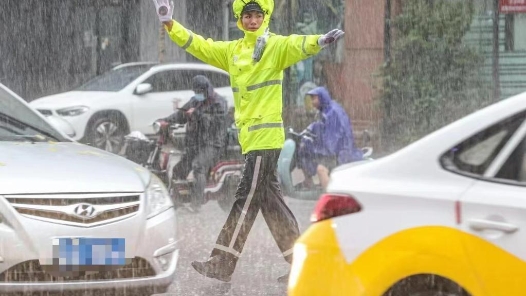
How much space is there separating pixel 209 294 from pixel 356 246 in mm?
3030

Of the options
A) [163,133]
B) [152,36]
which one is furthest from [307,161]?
[152,36]

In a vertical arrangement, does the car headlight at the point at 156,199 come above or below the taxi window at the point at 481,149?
below

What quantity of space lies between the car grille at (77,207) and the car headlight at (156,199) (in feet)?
0.40

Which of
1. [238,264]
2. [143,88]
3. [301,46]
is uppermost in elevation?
[301,46]

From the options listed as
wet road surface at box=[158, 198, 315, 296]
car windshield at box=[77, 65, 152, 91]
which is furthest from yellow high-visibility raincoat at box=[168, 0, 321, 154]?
car windshield at box=[77, 65, 152, 91]

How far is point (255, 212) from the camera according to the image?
7980mm

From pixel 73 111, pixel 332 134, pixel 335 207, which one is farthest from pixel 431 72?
pixel 335 207

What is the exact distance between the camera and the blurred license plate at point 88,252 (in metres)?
6.33

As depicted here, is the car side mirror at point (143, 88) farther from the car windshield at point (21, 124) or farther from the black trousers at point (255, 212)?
the black trousers at point (255, 212)

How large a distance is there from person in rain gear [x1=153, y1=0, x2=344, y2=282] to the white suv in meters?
10.3

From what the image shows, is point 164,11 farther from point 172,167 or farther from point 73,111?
point 73,111

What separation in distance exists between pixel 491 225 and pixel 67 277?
100 inches

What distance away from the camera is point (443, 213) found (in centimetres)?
488

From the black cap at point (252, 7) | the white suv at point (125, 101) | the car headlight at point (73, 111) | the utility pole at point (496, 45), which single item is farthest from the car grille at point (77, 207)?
the utility pole at point (496, 45)
